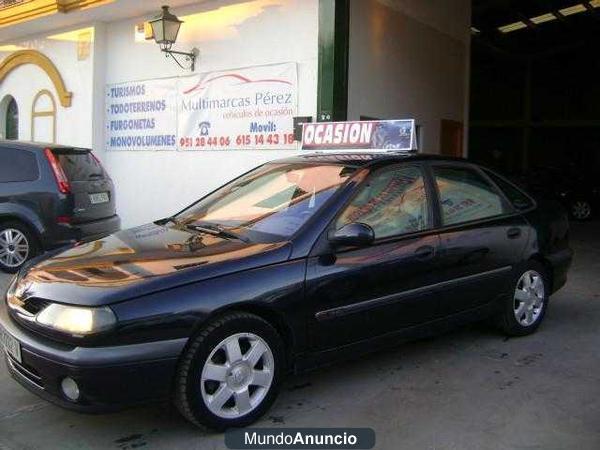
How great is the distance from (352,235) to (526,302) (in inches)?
81.9

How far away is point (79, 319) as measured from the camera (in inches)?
127

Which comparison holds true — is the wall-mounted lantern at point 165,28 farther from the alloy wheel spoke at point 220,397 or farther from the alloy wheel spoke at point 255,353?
the alloy wheel spoke at point 220,397

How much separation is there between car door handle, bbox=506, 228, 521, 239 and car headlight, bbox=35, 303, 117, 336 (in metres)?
3.02

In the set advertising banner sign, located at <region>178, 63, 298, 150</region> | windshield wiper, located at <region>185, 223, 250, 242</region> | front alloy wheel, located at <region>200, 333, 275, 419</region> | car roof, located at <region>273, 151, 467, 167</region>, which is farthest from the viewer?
advertising banner sign, located at <region>178, 63, 298, 150</region>

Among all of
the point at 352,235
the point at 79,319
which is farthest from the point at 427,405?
the point at 79,319

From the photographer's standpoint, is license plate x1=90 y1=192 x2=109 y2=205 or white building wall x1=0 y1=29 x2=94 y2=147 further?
white building wall x1=0 y1=29 x2=94 y2=147

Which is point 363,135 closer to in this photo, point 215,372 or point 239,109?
point 215,372

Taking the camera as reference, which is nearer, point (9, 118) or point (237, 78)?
point (237, 78)

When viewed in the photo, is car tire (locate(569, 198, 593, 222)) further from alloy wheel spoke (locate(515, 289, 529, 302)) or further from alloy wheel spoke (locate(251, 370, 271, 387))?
alloy wheel spoke (locate(251, 370, 271, 387))

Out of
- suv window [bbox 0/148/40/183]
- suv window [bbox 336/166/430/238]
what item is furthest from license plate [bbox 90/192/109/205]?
suv window [bbox 336/166/430/238]

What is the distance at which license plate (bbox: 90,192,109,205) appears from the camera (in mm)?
7810

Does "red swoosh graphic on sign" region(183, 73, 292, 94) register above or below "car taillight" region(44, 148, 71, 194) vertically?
above

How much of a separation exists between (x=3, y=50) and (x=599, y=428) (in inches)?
524

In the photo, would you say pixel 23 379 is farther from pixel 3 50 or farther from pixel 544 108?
pixel 544 108
